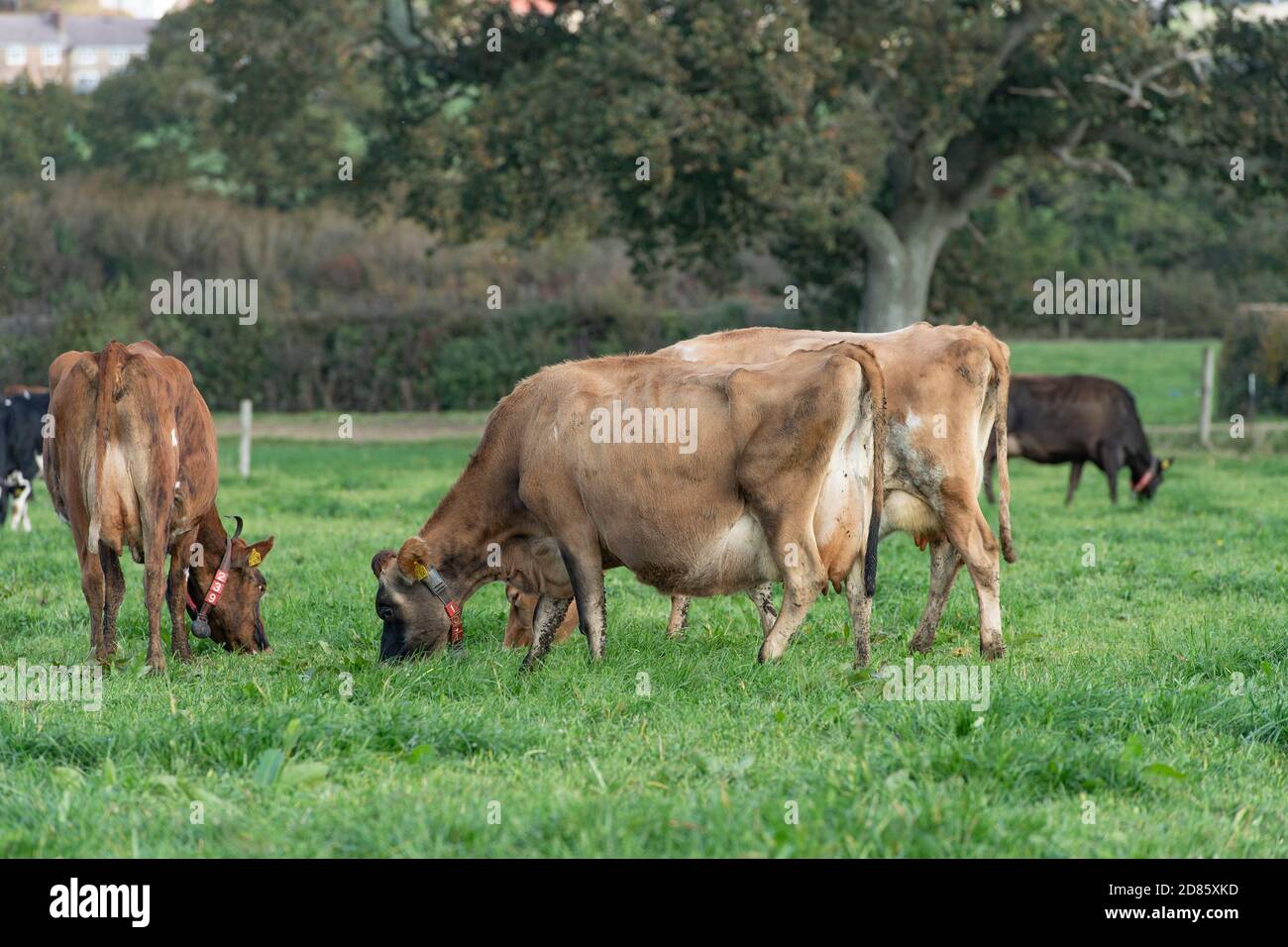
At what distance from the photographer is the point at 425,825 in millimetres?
4484

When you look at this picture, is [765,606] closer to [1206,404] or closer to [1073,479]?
[1073,479]

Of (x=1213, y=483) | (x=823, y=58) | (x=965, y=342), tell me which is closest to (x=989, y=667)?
(x=965, y=342)

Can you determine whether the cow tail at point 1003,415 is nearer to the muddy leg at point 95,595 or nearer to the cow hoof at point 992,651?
→ the cow hoof at point 992,651

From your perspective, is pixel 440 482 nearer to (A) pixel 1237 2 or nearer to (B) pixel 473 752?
(B) pixel 473 752

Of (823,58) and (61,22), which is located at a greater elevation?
(61,22)

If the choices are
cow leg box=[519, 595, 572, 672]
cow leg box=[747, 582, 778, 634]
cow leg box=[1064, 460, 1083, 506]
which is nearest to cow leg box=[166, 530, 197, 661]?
cow leg box=[519, 595, 572, 672]

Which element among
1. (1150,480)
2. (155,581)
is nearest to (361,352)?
(1150,480)

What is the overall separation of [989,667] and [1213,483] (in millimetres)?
11266

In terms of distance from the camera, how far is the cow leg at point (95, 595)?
7723mm

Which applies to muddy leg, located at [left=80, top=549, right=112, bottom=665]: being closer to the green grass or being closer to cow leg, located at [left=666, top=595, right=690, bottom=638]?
the green grass

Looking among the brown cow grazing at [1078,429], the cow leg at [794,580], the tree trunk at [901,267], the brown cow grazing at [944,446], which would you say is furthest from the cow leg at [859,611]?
the tree trunk at [901,267]

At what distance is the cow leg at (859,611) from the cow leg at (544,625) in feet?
5.02

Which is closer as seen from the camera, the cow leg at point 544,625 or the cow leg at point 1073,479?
the cow leg at point 544,625

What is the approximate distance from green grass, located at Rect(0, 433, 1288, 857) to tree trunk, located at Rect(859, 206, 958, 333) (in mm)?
15670
